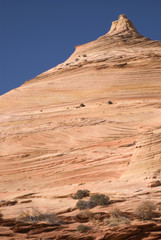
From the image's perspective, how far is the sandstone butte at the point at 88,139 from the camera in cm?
1431

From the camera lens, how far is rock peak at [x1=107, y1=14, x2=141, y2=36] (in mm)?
50688

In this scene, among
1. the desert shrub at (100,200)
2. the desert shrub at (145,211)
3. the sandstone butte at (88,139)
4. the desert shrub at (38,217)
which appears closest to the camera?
the desert shrub at (145,211)

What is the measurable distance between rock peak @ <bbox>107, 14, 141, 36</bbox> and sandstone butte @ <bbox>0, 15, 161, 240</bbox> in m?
0.11

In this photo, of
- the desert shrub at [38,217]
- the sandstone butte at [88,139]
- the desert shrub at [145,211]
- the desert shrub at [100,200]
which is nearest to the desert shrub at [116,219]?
the sandstone butte at [88,139]

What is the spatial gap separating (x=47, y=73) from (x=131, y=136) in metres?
20.4

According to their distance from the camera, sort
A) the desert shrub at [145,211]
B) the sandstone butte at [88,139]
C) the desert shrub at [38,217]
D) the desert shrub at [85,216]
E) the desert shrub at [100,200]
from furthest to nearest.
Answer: the desert shrub at [100,200]
the sandstone butte at [88,139]
the desert shrub at [85,216]
the desert shrub at [38,217]
the desert shrub at [145,211]

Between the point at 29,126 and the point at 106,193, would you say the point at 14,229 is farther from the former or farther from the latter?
the point at 29,126

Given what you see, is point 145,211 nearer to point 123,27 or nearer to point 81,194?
point 81,194

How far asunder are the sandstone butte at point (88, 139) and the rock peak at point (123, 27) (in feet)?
0.37

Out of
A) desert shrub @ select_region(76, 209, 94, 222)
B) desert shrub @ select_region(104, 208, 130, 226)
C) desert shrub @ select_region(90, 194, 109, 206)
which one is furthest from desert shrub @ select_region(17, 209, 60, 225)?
desert shrub @ select_region(90, 194, 109, 206)

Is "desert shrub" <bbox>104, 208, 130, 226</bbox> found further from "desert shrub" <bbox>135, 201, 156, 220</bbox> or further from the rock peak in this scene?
the rock peak

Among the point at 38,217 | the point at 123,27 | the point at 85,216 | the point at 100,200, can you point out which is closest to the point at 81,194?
the point at 100,200

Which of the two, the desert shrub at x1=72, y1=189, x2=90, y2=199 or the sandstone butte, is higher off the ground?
the sandstone butte

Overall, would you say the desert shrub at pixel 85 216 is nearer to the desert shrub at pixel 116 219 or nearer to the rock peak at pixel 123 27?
the desert shrub at pixel 116 219
